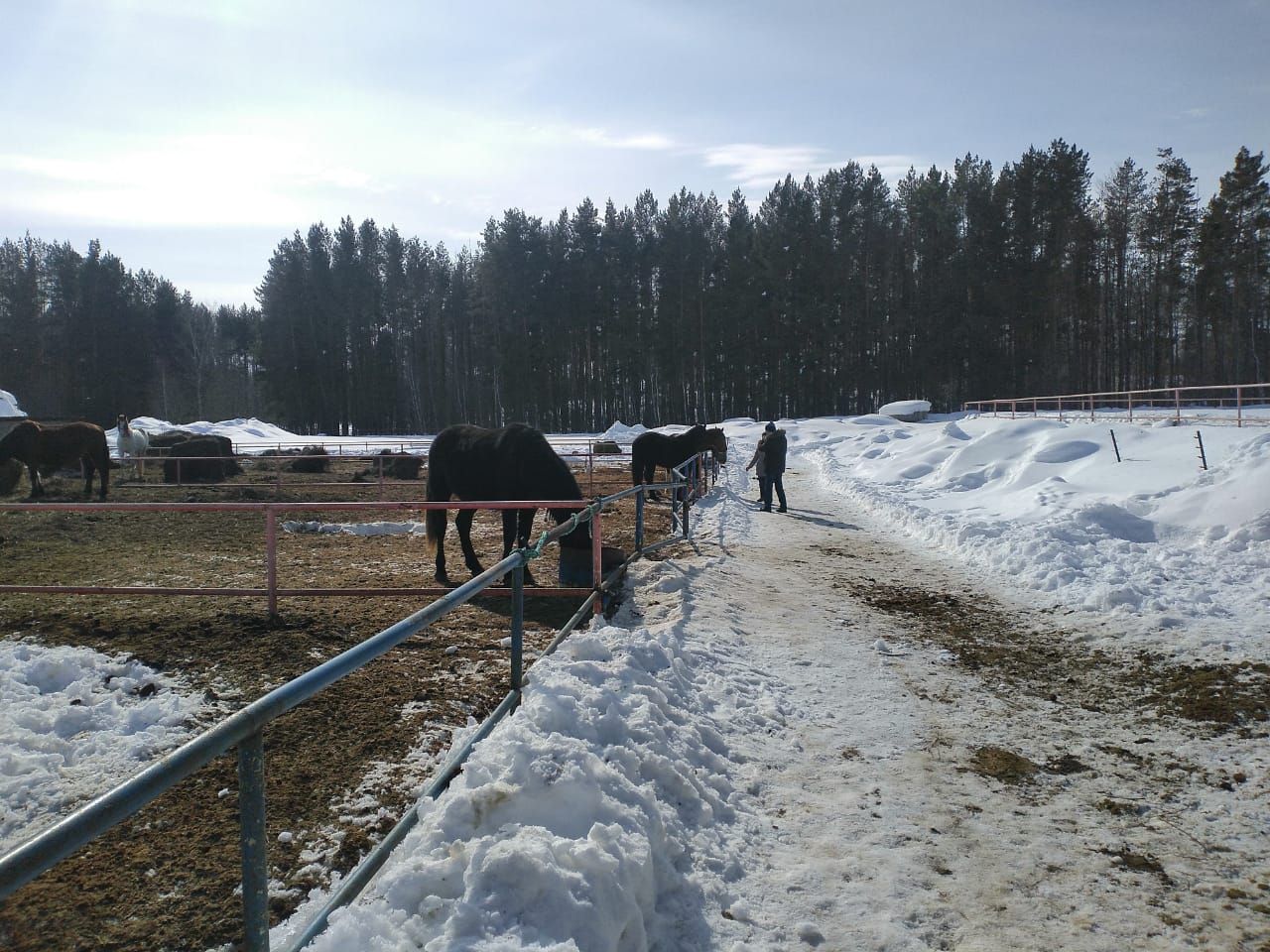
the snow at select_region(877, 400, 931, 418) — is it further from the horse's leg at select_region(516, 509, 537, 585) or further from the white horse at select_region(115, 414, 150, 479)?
the horse's leg at select_region(516, 509, 537, 585)

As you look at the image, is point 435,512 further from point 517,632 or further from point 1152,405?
point 1152,405

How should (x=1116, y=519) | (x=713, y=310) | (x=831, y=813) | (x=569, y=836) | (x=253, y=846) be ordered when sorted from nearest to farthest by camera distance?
1. (x=253, y=846)
2. (x=569, y=836)
3. (x=831, y=813)
4. (x=1116, y=519)
5. (x=713, y=310)

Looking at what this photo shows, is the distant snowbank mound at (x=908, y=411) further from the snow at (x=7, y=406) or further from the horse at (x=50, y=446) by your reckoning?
the snow at (x=7, y=406)

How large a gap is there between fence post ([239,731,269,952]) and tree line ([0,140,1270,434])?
5024cm

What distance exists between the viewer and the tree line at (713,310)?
43.5 metres

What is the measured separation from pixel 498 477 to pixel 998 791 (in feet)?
19.3

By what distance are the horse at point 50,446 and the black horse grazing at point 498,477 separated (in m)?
12.9

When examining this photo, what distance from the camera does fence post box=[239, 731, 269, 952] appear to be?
158 centimetres

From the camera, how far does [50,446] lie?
16703 mm

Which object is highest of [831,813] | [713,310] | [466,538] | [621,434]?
[713,310]

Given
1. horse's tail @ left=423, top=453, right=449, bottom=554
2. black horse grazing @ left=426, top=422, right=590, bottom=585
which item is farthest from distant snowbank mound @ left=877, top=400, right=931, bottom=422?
horse's tail @ left=423, top=453, right=449, bottom=554

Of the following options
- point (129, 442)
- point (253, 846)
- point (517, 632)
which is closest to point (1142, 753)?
point (517, 632)

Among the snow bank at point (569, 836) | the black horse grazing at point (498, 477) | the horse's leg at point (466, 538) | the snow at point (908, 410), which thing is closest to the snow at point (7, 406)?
the black horse grazing at point (498, 477)

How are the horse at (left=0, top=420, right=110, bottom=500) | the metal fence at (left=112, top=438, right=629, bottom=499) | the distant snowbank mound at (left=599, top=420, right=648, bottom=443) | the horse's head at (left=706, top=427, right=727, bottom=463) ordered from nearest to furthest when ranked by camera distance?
the horse at (left=0, top=420, right=110, bottom=500) < the metal fence at (left=112, top=438, right=629, bottom=499) < the horse's head at (left=706, top=427, right=727, bottom=463) < the distant snowbank mound at (left=599, top=420, right=648, bottom=443)
